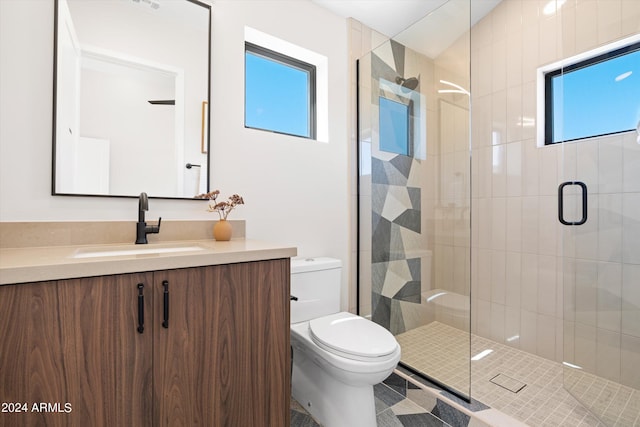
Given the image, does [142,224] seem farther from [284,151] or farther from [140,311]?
[284,151]

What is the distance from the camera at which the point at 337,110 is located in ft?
7.18

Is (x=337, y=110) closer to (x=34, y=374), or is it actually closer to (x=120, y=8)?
(x=120, y=8)

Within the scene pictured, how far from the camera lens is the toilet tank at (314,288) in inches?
66.6

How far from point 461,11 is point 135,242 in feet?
6.85

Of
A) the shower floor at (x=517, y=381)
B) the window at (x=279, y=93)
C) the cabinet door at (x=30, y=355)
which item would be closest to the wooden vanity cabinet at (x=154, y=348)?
the cabinet door at (x=30, y=355)

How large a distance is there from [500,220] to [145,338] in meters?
2.37

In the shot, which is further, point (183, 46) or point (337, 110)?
point (337, 110)

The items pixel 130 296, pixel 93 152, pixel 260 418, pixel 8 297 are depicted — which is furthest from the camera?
pixel 93 152

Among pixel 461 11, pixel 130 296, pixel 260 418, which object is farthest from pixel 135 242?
pixel 461 11

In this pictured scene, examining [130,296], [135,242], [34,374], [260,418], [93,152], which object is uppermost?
[93,152]

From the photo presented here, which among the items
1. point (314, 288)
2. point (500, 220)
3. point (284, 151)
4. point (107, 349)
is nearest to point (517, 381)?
point (500, 220)

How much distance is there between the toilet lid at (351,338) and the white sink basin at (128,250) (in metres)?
0.69

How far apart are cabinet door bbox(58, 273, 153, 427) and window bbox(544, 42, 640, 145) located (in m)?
2.19

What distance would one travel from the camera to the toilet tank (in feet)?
5.55
